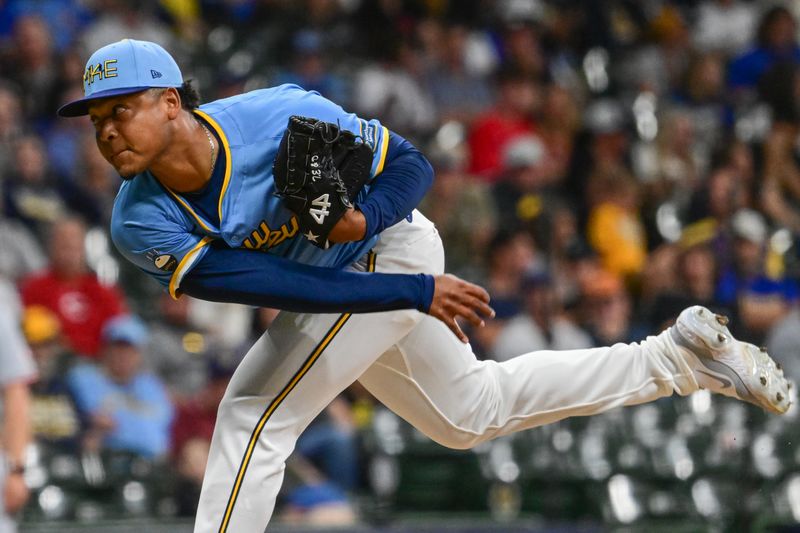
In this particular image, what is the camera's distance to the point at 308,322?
4.47 metres

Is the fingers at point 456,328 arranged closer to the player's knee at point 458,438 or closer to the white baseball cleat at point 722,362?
the player's knee at point 458,438

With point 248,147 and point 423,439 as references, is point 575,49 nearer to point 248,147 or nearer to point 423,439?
point 423,439

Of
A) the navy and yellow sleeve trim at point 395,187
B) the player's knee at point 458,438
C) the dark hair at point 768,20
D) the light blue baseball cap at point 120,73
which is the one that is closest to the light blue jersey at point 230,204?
the navy and yellow sleeve trim at point 395,187

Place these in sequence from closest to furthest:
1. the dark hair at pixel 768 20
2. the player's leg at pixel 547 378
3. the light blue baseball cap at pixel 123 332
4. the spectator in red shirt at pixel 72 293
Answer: the player's leg at pixel 547 378 < the light blue baseball cap at pixel 123 332 < the spectator in red shirt at pixel 72 293 < the dark hair at pixel 768 20

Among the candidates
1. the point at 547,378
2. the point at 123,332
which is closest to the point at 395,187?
the point at 547,378

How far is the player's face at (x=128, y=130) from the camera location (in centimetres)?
406

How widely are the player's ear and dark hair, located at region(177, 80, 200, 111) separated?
5 centimetres

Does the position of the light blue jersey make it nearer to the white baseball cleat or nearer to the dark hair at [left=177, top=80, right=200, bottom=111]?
the dark hair at [left=177, top=80, right=200, bottom=111]

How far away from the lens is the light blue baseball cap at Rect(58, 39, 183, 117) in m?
4.02

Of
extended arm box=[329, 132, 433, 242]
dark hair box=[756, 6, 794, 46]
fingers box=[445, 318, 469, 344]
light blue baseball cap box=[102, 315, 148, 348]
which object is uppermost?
extended arm box=[329, 132, 433, 242]

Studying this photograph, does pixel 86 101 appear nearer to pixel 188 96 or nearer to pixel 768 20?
pixel 188 96

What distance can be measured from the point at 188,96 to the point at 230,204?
361 mm

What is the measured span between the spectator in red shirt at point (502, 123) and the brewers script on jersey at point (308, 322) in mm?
5495

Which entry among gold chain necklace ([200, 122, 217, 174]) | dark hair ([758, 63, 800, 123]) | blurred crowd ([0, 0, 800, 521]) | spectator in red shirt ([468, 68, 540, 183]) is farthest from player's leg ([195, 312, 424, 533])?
dark hair ([758, 63, 800, 123])
